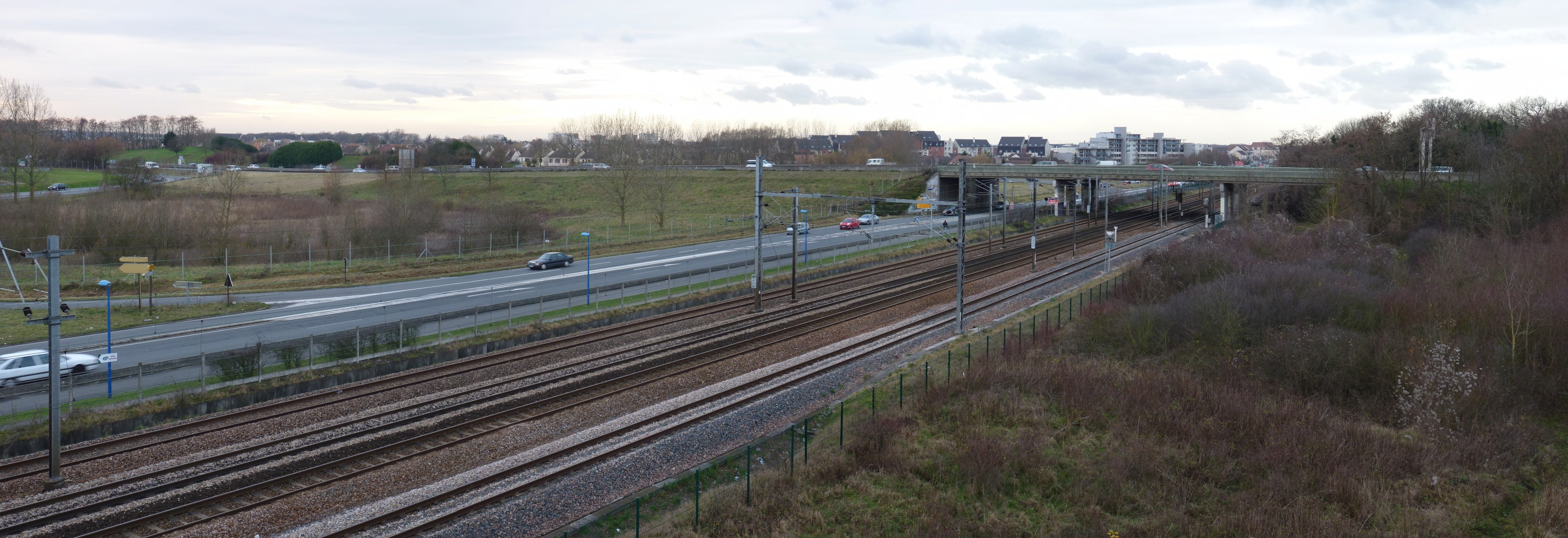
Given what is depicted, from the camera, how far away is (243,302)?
3416 cm

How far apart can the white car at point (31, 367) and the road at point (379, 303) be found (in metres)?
1.04

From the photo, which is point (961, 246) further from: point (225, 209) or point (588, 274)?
point (225, 209)

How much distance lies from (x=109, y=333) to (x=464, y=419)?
1090 centimetres

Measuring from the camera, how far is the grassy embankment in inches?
532

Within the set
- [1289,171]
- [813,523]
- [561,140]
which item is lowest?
[813,523]

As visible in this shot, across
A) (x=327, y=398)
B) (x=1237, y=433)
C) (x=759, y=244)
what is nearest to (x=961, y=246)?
(x=759, y=244)

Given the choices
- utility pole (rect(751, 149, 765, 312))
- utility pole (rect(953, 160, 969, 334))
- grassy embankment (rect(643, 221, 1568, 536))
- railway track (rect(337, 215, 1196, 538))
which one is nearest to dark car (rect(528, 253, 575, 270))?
utility pole (rect(751, 149, 765, 312))

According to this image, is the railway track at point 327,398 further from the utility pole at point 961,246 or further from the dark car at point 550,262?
the dark car at point 550,262

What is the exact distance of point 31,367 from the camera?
861 inches

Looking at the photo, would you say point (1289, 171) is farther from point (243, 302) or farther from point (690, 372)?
point (243, 302)

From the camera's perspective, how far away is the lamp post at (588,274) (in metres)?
33.6

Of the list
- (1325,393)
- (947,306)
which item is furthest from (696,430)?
(947,306)

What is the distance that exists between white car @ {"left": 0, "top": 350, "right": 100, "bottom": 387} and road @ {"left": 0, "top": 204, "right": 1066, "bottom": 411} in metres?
1.04

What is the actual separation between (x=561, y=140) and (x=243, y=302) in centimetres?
14640
